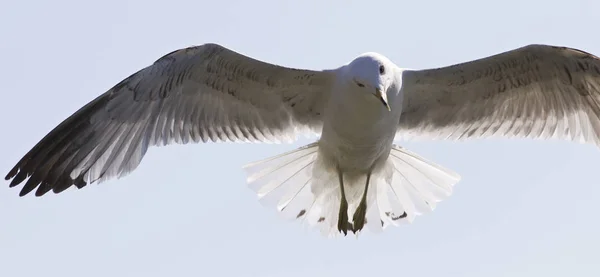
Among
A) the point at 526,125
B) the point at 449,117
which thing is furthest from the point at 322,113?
the point at 526,125

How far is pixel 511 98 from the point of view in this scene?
10.8m

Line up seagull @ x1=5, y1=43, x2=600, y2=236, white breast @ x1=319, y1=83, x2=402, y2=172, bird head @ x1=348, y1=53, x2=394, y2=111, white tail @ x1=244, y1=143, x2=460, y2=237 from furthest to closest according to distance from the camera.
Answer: white tail @ x1=244, y1=143, x2=460, y2=237 < seagull @ x1=5, y1=43, x2=600, y2=236 < white breast @ x1=319, y1=83, x2=402, y2=172 < bird head @ x1=348, y1=53, x2=394, y2=111

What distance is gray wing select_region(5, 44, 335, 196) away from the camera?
10.2 meters

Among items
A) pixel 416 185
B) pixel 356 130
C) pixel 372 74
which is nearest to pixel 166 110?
pixel 356 130

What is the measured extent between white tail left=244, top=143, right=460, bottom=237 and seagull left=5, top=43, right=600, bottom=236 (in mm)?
12

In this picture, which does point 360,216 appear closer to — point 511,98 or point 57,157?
point 511,98

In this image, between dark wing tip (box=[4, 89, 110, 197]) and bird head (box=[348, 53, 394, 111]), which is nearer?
bird head (box=[348, 53, 394, 111])

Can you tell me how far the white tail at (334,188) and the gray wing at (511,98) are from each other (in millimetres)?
412

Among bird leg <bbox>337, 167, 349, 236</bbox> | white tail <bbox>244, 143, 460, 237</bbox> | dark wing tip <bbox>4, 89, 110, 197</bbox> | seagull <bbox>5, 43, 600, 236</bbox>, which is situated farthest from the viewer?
white tail <bbox>244, 143, 460, 237</bbox>

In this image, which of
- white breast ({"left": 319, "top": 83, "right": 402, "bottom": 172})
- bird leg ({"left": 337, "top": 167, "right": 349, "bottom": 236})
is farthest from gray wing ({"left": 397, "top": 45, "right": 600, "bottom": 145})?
bird leg ({"left": 337, "top": 167, "right": 349, "bottom": 236})

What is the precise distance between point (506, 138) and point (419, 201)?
99cm

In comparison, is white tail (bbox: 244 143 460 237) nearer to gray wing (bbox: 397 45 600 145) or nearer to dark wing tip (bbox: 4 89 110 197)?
gray wing (bbox: 397 45 600 145)

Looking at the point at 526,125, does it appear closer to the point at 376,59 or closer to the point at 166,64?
the point at 376,59

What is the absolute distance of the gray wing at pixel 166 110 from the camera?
10180 millimetres
